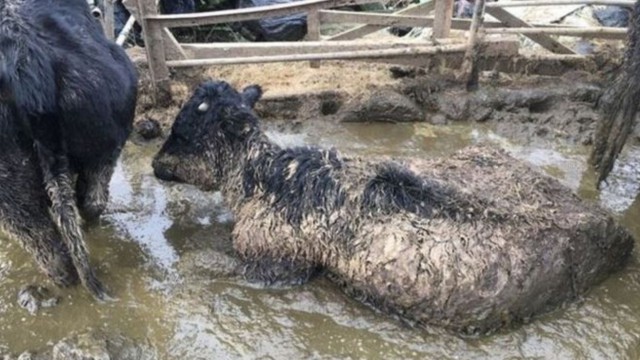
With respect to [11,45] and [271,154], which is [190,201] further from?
[11,45]

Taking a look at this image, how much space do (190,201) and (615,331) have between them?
11.4ft

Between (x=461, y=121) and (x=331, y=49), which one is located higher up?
(x=331, y=49)

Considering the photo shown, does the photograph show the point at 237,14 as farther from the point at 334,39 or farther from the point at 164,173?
the point at 164,173

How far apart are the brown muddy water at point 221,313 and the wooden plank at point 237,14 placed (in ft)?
6.82

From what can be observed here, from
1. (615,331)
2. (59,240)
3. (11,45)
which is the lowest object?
(615,331)

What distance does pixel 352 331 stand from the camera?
4.51m

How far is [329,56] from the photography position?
700 cm

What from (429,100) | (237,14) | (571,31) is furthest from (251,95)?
(571,31)

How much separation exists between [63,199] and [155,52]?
120 inches

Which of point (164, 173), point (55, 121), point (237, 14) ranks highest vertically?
point (55, 121)

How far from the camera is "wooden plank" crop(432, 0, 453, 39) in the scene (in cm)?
730

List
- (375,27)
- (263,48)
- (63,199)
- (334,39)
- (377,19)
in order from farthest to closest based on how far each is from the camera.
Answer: (375,27)
(334,39)
(377,19)
(263,48)
(63,199)

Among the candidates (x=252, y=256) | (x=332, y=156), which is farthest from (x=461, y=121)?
(x=252, y=256)

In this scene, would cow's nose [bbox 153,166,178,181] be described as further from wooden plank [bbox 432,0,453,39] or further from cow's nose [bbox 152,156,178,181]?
wooden plank [bbox 432,0,453,39]
